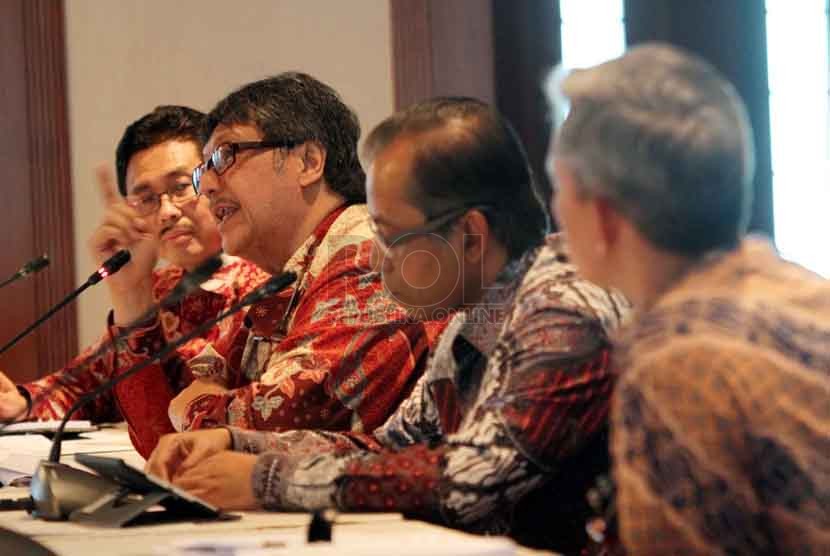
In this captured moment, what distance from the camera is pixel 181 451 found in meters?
2.32

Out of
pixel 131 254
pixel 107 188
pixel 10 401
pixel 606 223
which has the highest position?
pixel 606 223

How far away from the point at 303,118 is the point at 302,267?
312mm

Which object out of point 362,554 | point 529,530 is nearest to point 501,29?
point 529,530

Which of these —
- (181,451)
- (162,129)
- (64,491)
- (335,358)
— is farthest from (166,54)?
(64,491)

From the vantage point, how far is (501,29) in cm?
533

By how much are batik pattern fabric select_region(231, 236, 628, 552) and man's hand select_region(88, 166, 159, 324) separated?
125cm

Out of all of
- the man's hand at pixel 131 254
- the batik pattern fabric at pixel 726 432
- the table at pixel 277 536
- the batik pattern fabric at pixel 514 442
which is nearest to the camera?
the batik pattern fabric at pixel 726 432

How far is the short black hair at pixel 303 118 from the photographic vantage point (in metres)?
2.99

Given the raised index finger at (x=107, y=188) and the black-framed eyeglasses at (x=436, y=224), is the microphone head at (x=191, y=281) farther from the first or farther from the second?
the raised index finger at (x=107, y=188)

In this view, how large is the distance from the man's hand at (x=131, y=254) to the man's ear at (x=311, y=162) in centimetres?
51

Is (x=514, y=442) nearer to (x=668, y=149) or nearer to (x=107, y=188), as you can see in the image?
(x=668, y=149)

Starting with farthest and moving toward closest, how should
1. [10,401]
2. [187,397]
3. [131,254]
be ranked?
1. [10,401]
2. [131,254]
3. [187,397]

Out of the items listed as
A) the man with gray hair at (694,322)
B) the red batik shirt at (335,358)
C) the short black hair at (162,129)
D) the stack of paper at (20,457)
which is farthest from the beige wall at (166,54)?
the man with gray hair at (694,322)

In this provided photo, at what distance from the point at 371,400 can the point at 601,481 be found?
101 centimetres
